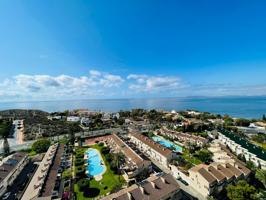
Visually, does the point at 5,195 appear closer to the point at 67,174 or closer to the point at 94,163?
the point at 67,174

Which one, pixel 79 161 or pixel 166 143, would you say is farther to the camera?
pixel 166 143

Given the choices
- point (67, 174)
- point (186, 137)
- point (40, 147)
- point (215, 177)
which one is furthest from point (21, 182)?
point (186, 137)

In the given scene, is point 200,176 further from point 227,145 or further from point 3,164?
point 3,164

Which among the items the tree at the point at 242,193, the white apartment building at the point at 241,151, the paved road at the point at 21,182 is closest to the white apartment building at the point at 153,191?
the tree at the point at 242,193

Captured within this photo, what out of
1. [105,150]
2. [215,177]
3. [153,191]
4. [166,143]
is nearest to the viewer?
[153,191]

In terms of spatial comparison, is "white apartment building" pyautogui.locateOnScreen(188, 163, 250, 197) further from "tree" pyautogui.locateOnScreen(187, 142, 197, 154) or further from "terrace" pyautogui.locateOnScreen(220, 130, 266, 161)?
"tree" pyautogui.locateOnScreen(187, 142, 197, 154)

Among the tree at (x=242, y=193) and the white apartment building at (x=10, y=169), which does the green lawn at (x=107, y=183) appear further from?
the tree at (x=242, y=193)

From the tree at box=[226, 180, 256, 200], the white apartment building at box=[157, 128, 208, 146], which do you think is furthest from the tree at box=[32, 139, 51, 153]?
the tree at box=[226, 180, 256, 200]

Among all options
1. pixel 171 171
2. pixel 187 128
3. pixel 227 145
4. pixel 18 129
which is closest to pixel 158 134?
pixel 187 128
